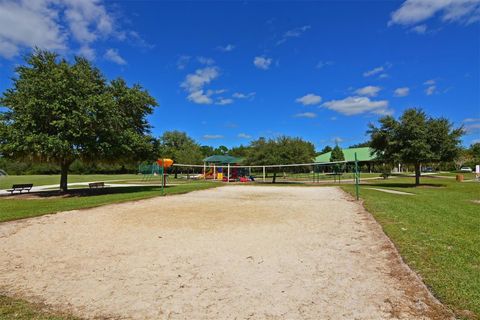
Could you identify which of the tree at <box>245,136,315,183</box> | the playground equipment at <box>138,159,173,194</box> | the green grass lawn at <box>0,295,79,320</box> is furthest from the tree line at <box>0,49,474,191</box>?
the green grass lawn at <box>0,295,79,320</box>

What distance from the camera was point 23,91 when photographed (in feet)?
57.8

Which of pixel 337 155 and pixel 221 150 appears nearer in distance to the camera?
pixel 337 155

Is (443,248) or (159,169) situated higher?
(159,169)

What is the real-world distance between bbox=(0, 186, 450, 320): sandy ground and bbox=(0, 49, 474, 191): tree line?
9.38 metres

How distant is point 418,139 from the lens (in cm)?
2422

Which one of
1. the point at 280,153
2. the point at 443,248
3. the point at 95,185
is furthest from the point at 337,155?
the point at 443,248

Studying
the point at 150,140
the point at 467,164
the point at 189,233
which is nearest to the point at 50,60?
the point at 150,140

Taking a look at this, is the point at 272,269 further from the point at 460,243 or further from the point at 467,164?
the point at 467,164

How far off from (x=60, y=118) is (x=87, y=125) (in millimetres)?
1310

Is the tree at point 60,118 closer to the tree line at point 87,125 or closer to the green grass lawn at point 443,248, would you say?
the tree line at point 87,125

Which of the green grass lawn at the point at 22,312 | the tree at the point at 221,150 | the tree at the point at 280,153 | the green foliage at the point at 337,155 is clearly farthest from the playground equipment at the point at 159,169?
the tree at the point at 221,150

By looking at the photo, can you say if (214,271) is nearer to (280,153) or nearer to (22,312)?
(22,312)

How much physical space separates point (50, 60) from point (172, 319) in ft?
66.1

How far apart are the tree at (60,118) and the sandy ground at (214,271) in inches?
354
